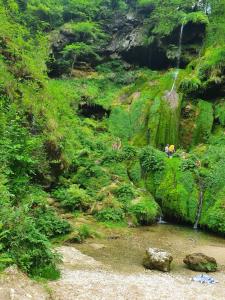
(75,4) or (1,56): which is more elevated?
(75,4)

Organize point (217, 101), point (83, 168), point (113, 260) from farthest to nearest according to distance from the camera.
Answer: point (217, 101) → point (83, 168) → point (113, 260)

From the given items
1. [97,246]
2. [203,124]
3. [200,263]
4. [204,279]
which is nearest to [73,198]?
[97,246]

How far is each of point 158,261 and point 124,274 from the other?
1317mm

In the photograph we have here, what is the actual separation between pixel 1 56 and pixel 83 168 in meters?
7.67

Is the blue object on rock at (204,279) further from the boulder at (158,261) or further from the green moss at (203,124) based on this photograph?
the green moss at (203,124)

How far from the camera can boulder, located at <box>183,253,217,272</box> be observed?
1239 centimetres

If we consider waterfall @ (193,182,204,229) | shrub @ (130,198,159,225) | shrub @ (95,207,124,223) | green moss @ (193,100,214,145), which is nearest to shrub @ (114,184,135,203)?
shrub @ (130,198,159,225)

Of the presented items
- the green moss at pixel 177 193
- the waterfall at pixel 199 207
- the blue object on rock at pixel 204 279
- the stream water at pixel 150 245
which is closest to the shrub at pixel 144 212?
the stream water at pixel 150 245

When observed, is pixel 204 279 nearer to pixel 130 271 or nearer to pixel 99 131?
pixel 130 271

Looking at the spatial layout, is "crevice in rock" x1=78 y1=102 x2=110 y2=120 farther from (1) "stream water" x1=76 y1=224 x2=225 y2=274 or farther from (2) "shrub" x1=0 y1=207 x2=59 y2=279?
(2) "shrub" x1=0 y1=207 x2=59 y2=279

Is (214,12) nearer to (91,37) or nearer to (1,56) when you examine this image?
(91,37)

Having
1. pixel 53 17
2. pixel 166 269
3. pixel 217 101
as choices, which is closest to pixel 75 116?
pixel 217 101

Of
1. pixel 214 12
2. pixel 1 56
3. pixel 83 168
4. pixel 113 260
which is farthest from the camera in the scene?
pixel 214 12

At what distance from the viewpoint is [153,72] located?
38.0 m
